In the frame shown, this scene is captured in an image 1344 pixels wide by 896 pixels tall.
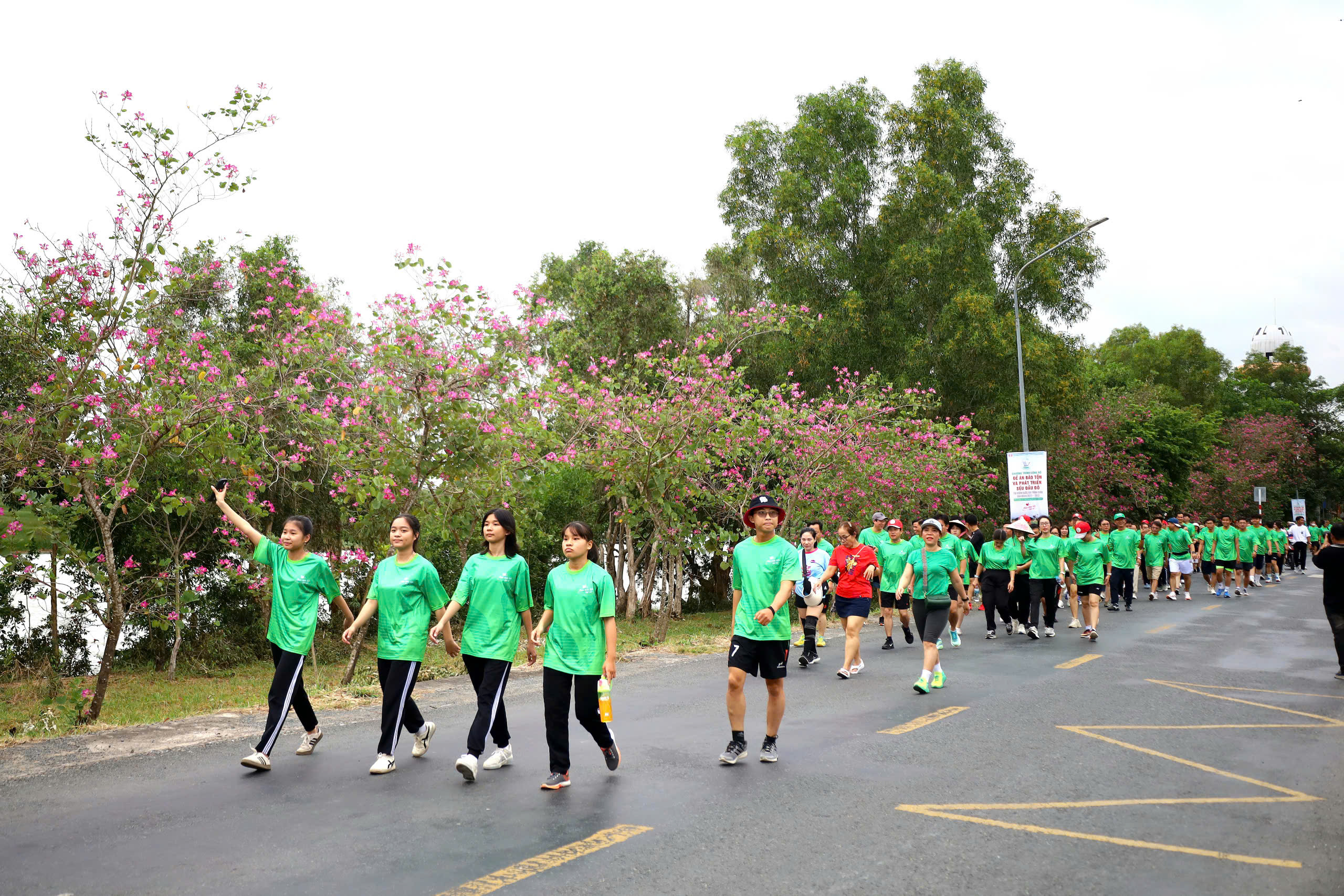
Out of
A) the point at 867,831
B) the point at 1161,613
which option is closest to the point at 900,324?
the point at 1161,613

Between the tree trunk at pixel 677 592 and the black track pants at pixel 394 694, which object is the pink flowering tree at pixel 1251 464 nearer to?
the tree trunk at pixel 677 592

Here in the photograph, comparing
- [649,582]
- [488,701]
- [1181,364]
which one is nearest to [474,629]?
[488,701]

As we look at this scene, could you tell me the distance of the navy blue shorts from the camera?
11742 mm

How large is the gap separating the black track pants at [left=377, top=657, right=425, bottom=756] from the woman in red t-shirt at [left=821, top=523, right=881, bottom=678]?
5942 mm

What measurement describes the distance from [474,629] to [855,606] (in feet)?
20.6

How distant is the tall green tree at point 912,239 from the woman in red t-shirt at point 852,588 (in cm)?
1451

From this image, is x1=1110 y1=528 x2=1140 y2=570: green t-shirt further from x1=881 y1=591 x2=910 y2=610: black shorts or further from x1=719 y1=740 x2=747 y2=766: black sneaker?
x1=719 y1=740 x2=747 y2=766: black sneaker

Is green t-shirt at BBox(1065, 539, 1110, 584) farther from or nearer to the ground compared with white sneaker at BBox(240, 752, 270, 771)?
farther from the ground

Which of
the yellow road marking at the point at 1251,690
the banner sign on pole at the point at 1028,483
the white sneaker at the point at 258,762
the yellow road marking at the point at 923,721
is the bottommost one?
the yellow road marking at the point at 1251,690

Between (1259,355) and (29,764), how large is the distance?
90.3 metres

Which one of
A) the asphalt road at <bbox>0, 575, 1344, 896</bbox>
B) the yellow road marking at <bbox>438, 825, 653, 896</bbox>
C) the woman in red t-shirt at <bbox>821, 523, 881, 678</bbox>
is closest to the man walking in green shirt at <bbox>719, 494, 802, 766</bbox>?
the asphalt road at <bbox>0, 575, 1344, 896</bbox>

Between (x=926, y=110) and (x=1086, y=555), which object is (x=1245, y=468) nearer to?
(x=926, y=110)

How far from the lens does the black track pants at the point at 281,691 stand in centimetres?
674

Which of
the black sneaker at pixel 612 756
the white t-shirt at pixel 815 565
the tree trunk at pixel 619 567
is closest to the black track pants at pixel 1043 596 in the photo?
the white t-shirt at pixel 815 565
